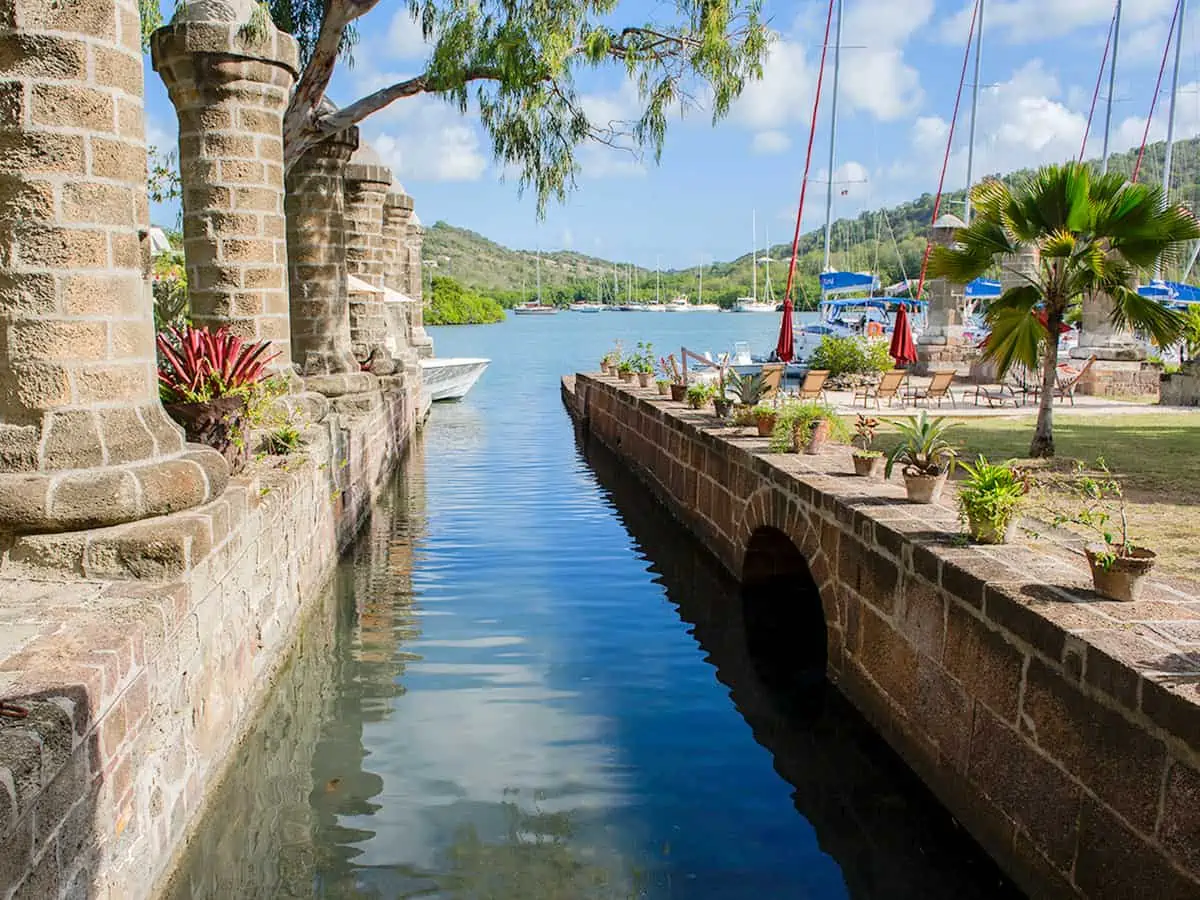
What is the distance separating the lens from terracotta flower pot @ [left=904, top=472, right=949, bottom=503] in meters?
6.73

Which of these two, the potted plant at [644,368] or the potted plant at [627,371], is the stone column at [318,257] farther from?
the potted plant at [627,371]

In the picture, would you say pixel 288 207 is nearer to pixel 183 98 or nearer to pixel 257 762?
pixel 183 98

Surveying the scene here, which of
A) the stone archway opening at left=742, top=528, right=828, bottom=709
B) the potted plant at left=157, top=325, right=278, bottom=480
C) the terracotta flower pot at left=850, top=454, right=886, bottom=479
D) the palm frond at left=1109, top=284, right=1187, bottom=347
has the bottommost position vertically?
the stone archway opening at left=742, top=528, right=828, bottom=709

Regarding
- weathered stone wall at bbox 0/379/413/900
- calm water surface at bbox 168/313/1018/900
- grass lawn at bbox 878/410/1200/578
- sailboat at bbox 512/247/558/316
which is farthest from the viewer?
sailboat at bbox 512/247/558/316

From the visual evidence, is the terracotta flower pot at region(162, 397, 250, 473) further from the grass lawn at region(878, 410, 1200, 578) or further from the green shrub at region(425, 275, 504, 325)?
the green shrub at region(425, 275, 504, 325)

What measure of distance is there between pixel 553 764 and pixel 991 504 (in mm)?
2797

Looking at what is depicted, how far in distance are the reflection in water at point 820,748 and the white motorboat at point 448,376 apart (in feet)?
54.6

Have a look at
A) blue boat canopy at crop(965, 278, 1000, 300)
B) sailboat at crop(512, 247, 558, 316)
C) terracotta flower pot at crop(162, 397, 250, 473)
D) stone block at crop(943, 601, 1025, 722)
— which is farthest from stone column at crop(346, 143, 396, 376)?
sailboat at crop(512, 247, 558, 316)

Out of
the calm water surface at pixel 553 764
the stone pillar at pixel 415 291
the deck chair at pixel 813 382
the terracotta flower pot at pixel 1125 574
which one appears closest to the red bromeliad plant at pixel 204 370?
the calm water surface at pixel 553 764

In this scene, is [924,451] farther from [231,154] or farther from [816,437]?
[231,154]

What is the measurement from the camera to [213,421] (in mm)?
6809

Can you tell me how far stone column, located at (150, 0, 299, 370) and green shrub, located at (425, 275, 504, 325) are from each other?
8195cm

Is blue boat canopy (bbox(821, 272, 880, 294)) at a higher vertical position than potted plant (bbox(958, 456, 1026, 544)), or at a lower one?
higher

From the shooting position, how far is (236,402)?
22.5 feet
